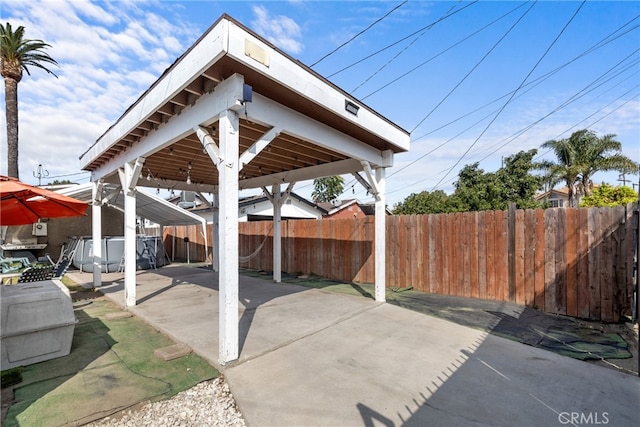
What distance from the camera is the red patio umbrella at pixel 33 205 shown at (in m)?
3.65

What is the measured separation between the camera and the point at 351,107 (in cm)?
439

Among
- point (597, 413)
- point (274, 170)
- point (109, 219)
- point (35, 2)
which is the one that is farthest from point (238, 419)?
point (109, 219)

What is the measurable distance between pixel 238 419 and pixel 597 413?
280cm

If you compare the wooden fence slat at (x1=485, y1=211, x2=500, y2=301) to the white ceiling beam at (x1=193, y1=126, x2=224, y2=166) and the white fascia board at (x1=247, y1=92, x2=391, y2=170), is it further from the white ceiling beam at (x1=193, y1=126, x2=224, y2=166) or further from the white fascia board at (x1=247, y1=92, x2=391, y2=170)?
the white ceiling beam at (x1=193, y1=126, x2=224, y2=166)

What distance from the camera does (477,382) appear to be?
279 cm

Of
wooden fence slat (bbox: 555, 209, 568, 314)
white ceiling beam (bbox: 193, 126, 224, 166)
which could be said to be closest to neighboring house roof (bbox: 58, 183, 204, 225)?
white ceiling beam (bbox: 193, 126, 224, 166)

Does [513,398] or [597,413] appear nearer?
[597,413]

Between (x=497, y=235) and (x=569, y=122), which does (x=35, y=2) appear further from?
(x=569, y=122)

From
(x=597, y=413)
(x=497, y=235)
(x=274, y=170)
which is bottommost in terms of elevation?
(x=597, y=413)

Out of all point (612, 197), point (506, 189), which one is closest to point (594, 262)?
point (612, 197)

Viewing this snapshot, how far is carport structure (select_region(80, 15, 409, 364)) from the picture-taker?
3080 mm

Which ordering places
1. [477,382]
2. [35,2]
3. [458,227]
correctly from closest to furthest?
[477,382]
[35,2]
[458,227]

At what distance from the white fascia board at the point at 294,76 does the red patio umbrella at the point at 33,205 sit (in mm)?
2854

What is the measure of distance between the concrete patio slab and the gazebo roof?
7.39 feet
